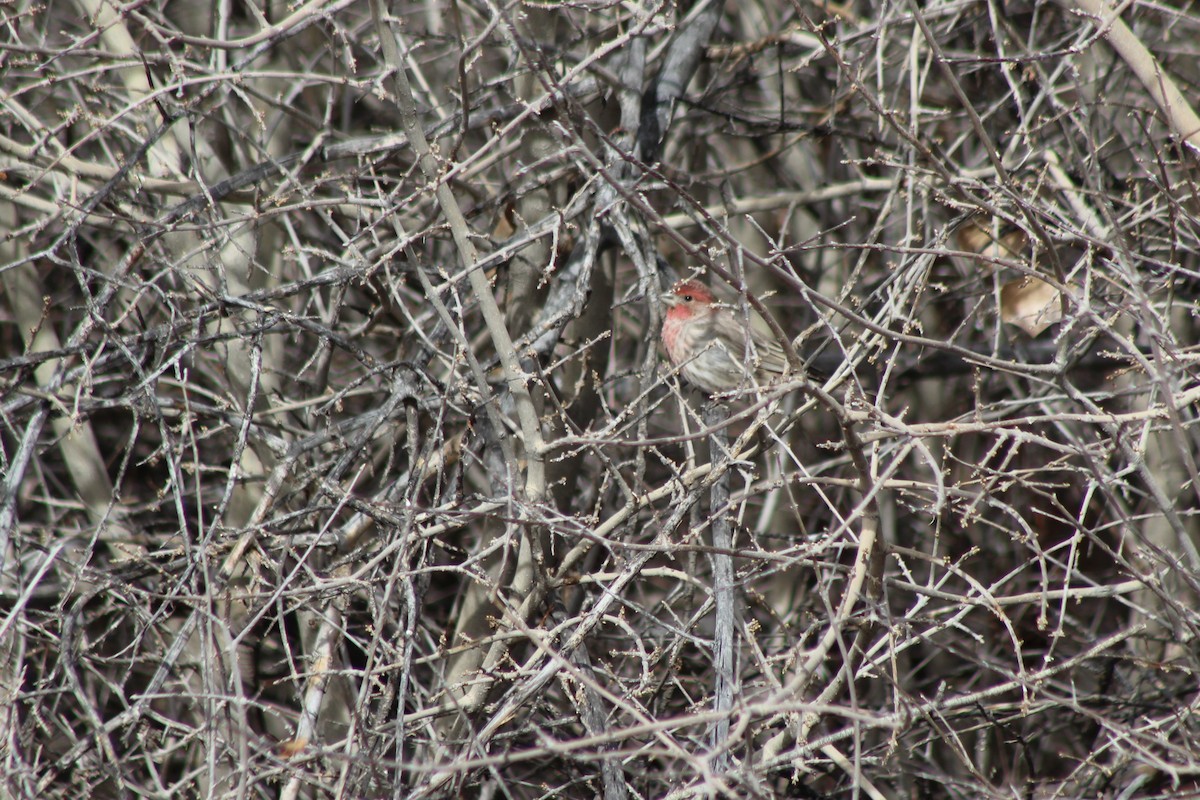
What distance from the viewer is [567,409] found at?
15.4 ft

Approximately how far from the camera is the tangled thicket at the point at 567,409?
132 inches

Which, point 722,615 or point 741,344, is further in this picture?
point 741,344

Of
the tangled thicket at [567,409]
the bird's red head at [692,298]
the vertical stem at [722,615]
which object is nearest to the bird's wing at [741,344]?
the bird's red head at [692,298]

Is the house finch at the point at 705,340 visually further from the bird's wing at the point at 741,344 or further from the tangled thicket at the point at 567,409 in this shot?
the tangled thicket at the point at 567,409

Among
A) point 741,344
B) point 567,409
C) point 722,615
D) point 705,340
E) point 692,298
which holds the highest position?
point 722,615

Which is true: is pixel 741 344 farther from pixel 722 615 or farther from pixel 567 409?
pixel 722 615

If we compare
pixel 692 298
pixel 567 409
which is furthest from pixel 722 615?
pixel 692 298

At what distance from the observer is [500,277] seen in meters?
5.07

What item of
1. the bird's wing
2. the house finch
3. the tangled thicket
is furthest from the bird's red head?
the tangled thicket

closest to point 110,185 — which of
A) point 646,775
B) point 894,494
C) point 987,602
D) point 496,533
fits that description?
point 496,533

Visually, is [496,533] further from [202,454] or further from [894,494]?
[894,494]

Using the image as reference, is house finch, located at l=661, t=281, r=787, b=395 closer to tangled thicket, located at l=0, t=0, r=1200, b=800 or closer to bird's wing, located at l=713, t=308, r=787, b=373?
bird's wing, located at l=713, t=308, r=787, b=373

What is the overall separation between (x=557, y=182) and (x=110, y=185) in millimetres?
1922

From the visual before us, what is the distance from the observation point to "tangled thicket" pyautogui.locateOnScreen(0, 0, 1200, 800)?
3.37 m
